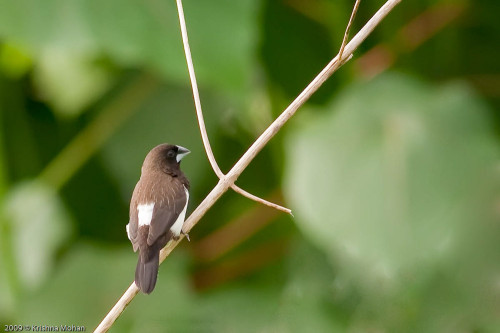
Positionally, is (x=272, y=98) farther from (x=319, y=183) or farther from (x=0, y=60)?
(x=0, y=60)

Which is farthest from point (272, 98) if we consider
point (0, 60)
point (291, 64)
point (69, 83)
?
point (0, 60)

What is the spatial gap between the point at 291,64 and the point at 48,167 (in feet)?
3.12

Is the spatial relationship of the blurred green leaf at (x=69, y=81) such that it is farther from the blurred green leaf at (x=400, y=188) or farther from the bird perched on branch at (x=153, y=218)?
the bird perched on branch at (x=153, y=218)

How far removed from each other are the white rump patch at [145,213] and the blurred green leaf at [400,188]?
0.91m

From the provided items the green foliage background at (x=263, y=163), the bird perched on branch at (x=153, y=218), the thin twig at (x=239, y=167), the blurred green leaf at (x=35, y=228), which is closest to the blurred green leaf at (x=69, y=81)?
the green foliage background at (x=263, y=163)

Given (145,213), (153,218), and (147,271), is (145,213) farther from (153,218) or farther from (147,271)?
(147,271)

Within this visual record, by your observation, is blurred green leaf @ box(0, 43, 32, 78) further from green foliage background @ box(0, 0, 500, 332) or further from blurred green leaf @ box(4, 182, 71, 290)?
blurred green leaf @ box(4, 182, 71, 290)

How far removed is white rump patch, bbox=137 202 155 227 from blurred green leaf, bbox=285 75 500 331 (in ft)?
2.98

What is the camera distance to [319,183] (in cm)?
281

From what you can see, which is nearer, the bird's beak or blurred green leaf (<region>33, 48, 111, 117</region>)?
the bird's beak

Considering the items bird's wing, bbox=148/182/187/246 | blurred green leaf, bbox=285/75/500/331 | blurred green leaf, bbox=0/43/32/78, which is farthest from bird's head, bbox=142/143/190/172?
blurred green leaf, bbox=0/43/32/78

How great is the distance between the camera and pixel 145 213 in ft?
6.15

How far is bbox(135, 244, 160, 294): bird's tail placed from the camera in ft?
5.57

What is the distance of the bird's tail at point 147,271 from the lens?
1.70 metres
